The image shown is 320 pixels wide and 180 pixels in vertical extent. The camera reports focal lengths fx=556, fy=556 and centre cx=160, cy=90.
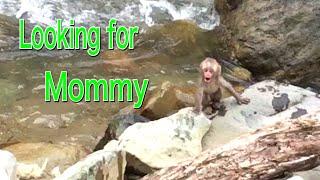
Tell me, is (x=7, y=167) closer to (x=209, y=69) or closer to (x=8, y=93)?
(x=209, y=69)

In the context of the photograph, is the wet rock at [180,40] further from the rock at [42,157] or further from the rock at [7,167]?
the rock at [7,167]

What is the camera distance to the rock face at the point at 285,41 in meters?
8.60

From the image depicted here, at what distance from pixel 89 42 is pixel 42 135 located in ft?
11.1

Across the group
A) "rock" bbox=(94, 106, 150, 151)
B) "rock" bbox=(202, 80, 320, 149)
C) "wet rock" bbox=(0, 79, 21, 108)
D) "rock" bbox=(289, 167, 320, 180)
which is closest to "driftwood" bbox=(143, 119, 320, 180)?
"rock" bbox=(289, 167, 320, 180)

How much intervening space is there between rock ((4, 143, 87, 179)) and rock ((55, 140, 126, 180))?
2.11 feet

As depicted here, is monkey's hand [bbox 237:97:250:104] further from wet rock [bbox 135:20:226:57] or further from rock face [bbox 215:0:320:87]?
wet rock [bbox 135:20:226:57]

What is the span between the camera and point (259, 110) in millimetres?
6305

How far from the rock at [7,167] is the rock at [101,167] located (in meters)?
0.41

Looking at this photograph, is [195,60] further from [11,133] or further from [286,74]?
[11,133]

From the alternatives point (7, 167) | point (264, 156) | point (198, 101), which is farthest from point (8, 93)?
point (264, 156)

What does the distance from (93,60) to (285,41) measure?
3152 millimetres

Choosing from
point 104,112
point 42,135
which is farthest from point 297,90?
point 42,135

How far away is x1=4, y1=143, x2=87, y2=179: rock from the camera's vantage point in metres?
5.57

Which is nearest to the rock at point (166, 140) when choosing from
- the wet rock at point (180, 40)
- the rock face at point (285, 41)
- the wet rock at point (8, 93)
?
the wet rock at point (8, 93)
